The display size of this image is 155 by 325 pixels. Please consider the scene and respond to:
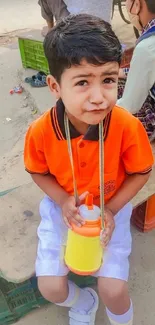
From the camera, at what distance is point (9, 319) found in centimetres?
203

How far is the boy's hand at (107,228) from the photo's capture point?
1.55 meters

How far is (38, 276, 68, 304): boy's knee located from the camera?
5.65 feet

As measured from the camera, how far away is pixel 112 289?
1681mm

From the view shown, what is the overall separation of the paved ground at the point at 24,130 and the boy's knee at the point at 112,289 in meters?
0.38

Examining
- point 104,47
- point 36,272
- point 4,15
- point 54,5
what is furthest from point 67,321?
point 4,15

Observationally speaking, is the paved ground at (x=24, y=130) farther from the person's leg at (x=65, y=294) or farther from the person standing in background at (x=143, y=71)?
the person standing in background at (x=143, y=71)

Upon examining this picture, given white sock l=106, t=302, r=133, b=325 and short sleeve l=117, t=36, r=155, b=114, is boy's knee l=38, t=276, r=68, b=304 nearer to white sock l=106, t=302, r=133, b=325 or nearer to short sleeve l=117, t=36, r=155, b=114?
white sock l=106, t=302, r=133, b=325

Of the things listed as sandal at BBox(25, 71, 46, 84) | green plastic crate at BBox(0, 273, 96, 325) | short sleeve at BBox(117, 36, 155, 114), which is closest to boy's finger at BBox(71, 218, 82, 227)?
green plastic crate at BBox(0, 273, 96, 325)

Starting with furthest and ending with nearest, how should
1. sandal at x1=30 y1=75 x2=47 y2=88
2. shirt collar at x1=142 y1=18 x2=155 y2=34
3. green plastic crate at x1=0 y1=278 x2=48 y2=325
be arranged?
sandal at x1=30 y1=75 x2=47 y2=88
shirt collar at x1=142 y1=18 x2=155 y2=34
green plastic crate at x1=0 y1=278 x2=48 y2=325

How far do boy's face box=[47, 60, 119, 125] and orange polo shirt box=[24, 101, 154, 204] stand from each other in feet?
0.51

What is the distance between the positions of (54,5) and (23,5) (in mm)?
2978

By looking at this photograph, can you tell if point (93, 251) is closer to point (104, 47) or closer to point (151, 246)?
point (104, 47)

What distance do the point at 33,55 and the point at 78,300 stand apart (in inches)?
115

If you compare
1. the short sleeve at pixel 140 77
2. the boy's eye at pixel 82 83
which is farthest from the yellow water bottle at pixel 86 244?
the short sleeve at pixel 140 77
